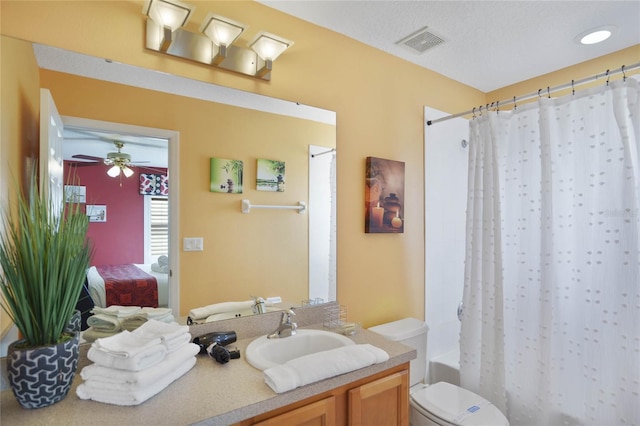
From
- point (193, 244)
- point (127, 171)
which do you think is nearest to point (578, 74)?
point (193, 244)

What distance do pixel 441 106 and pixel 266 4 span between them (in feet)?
4.92

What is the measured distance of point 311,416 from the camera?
1189 mm

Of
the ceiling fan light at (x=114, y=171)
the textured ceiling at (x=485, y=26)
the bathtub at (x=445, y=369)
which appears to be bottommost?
the bathtub at (x=445, y=369)

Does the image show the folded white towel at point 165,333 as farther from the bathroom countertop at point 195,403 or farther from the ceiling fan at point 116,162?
the ceiling fan at point 116,162

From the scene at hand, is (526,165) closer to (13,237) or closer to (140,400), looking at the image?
(140,400)

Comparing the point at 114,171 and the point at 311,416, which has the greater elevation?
the point at 114,171

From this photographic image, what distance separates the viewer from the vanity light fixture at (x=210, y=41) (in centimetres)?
144

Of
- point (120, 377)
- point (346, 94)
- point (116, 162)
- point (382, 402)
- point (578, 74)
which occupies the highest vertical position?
point (578, 74)

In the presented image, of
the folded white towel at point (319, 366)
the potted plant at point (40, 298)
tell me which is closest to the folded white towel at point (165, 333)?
the potted plant at point (40, 298)

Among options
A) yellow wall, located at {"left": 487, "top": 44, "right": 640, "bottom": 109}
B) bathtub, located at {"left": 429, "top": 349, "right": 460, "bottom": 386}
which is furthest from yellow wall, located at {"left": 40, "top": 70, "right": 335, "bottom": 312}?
yellow wall, located at {"left": 487, "top": 44, "right": 640, "bottom": 109}

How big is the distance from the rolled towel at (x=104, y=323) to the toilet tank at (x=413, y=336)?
1.37 meters

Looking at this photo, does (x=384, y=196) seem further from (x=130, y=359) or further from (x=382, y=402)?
(x=130, y=359)

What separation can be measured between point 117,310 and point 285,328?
70cm

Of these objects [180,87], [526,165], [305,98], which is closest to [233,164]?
[180,87]
